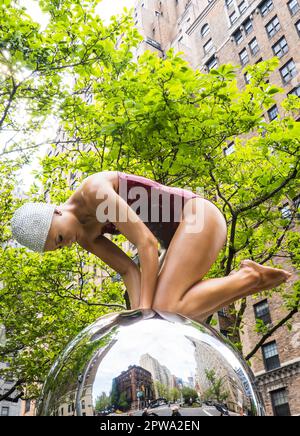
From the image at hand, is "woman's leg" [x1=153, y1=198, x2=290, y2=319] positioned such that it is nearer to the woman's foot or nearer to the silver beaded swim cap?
the woman's foot

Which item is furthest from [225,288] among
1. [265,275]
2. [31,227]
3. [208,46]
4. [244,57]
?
[208,46]

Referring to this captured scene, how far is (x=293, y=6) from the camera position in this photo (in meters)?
27.4

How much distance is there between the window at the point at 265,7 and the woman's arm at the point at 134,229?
3293cm

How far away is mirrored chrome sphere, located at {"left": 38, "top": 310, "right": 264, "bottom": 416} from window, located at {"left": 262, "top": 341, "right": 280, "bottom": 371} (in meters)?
21.0

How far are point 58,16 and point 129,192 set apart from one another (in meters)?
5.29

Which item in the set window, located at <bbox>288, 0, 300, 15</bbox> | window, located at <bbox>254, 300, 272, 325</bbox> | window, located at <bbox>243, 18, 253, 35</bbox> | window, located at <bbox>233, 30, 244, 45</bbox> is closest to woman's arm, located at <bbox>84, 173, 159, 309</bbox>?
window, located at <bbox>254, 300, 272, 325</bbox>

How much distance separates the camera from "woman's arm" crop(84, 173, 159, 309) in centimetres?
228

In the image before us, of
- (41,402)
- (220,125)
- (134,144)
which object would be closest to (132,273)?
(41,402)

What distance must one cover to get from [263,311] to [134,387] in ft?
73.4

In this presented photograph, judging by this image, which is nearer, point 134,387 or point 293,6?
point 134,387

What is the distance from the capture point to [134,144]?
6.27 m

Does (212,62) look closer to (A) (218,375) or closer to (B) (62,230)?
(B) (62,230)

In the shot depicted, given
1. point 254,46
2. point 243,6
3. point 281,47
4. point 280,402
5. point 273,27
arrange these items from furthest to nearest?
1. point 243,6
2. point 254,46
3. point 273,27
4. point 281,47
5. point 280,402
